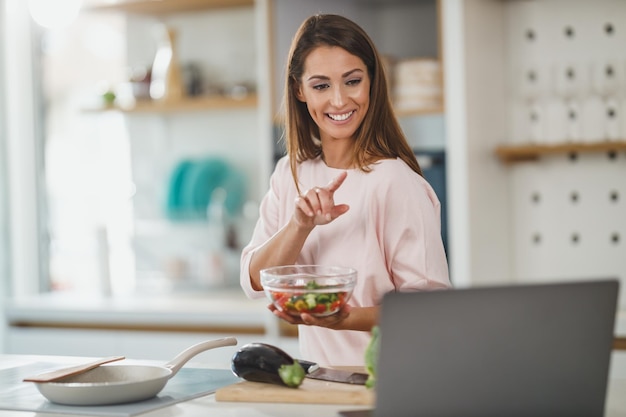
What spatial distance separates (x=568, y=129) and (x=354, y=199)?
1.79m

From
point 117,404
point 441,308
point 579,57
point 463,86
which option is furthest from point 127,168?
point 441,308

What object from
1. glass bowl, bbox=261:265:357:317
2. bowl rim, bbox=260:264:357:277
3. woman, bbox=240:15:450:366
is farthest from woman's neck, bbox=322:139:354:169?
glass bowl, bbox=261:265:357:317

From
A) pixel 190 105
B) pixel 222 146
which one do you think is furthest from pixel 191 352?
pixel 222 146

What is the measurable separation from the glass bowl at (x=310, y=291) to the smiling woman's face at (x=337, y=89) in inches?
15.6

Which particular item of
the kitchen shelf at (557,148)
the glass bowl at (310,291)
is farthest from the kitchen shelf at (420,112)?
the glass bowl at (310,291)

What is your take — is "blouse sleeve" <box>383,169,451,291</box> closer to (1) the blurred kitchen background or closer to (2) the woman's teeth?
(2) the woman's teeth

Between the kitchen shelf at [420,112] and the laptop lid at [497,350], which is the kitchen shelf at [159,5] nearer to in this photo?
the kitchen shelf at [420,112]

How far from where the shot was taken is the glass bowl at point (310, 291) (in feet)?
5.72

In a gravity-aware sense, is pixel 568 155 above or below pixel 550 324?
above

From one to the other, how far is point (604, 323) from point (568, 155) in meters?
2.46

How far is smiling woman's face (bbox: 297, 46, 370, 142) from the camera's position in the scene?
2066mm

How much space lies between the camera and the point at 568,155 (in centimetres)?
375

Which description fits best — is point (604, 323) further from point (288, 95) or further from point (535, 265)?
point (535, 265)

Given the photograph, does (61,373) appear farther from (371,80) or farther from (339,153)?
(371,80)
